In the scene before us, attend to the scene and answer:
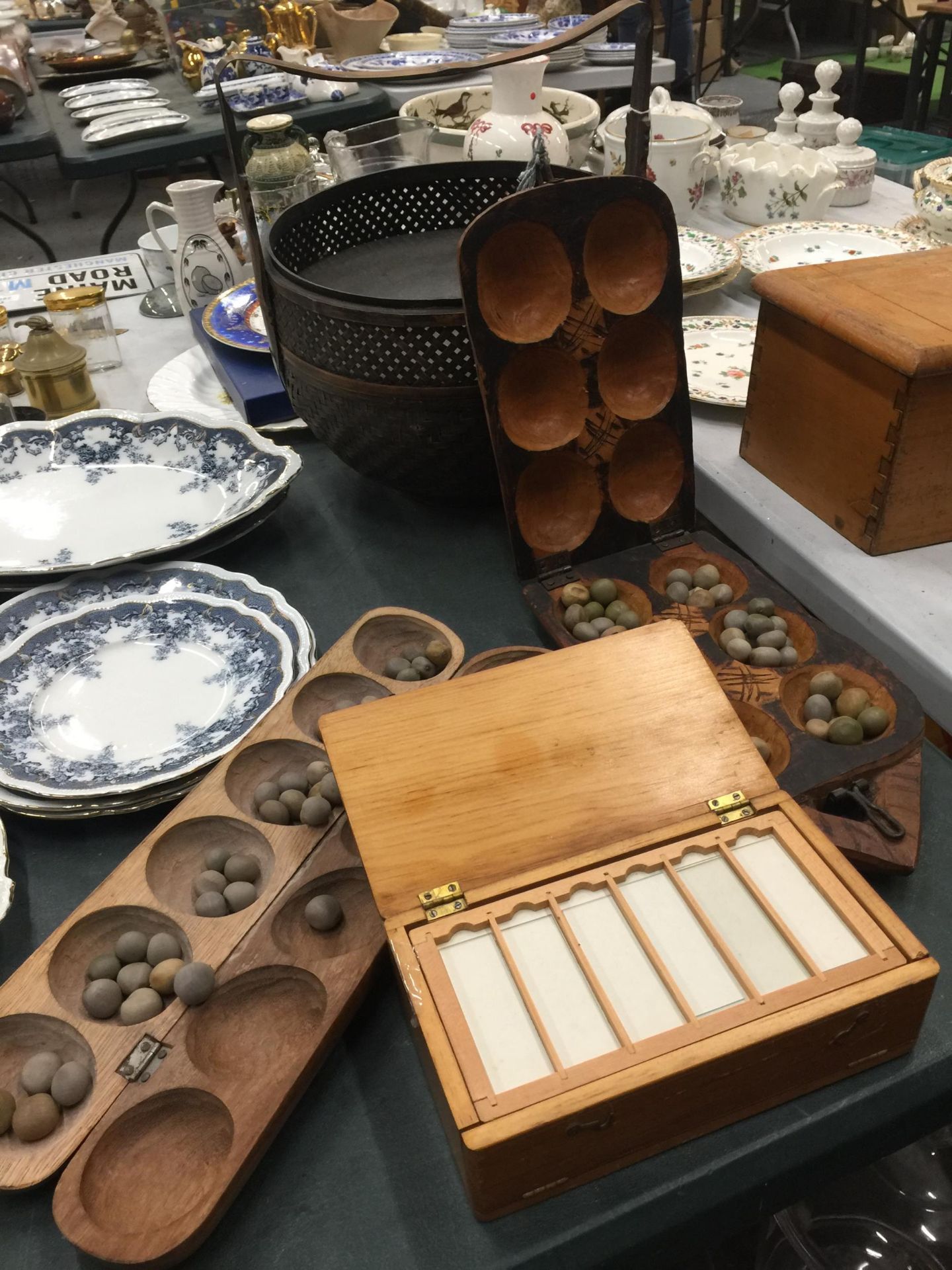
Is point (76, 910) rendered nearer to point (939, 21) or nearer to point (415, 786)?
point (415, 786)

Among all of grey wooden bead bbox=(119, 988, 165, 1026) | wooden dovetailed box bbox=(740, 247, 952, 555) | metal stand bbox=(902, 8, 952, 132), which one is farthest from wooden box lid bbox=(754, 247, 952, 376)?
metal stand bbox=(902, 8, 952, 132)

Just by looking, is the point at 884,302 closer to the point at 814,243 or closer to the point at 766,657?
the point at 766,657

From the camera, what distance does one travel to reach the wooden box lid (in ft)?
2.23

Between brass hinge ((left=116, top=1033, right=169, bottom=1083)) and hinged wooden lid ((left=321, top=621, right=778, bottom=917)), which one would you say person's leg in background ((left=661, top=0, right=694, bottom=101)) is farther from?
brass hinge ((left=116, top=1033, right=169, bottom=1083))

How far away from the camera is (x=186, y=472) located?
0.95m

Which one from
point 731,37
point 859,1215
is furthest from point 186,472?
point 731,37

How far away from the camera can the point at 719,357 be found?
104 cm

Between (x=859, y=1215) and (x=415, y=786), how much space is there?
724 millimetres

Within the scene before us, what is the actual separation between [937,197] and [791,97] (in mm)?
284

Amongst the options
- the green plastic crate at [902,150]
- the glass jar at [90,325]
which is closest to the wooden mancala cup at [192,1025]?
the glass jar at [90,325]

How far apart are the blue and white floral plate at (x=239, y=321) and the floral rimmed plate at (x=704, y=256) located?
0.50m

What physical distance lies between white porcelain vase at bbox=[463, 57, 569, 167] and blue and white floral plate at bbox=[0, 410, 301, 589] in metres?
0.55

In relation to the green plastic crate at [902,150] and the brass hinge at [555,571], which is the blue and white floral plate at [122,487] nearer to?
the brass hinge at [555,571]

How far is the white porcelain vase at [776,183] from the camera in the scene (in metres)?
1.34
